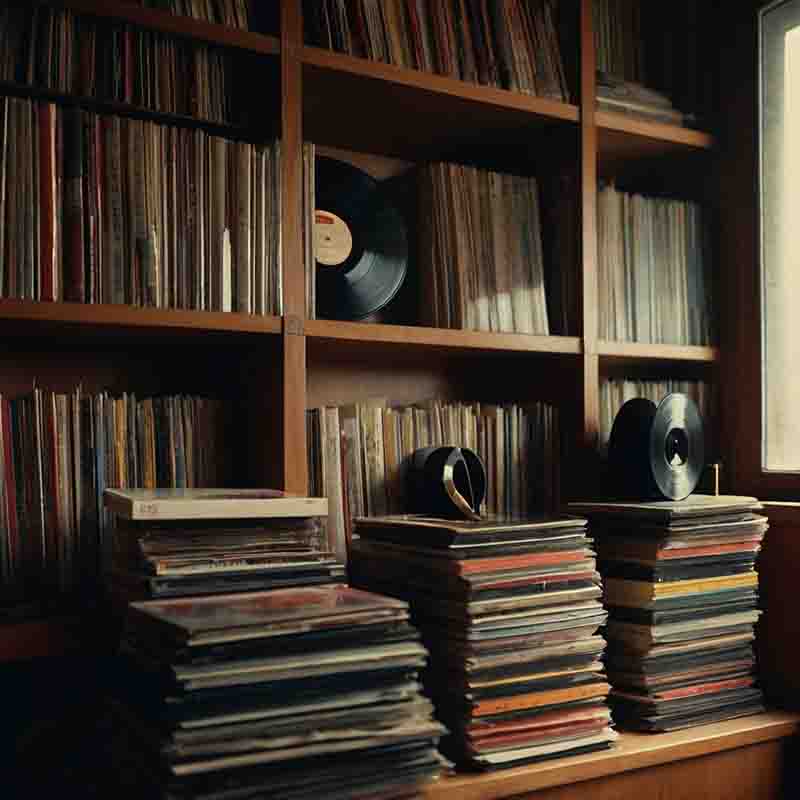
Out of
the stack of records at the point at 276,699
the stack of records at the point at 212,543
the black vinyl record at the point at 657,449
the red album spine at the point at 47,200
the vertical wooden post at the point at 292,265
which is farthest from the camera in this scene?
the black vinyl record at the point at 657,449

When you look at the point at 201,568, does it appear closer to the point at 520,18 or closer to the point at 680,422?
the point at 680,422

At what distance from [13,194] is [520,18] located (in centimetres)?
105

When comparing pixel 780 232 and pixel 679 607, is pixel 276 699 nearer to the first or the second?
pixel 679 607

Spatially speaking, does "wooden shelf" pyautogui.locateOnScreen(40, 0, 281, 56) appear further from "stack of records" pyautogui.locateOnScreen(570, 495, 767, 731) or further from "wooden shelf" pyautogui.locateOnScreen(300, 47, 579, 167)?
"stack of records" pyautogui.locateOnScreen(570, 495, 767, 731)

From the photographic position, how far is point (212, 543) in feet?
4.57

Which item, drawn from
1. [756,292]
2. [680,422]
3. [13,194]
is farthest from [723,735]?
[13,194]

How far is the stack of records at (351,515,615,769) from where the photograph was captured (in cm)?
148

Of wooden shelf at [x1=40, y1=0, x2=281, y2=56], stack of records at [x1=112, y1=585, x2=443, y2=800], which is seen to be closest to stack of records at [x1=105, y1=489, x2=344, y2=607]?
stack of records at [x1=112, y1=585, x2=443, y2=800]

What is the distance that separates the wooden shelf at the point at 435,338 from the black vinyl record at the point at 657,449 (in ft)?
0.61

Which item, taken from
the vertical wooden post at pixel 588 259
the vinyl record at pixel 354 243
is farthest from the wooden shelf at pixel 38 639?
the vertical wooden post at pixel 588 259

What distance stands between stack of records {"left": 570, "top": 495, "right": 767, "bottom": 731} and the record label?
25.3 inches

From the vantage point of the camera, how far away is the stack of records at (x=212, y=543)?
1342mm

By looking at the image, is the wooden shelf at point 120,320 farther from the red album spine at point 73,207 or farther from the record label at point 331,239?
the record label at point 331,239

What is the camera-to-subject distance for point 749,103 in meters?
2.09
